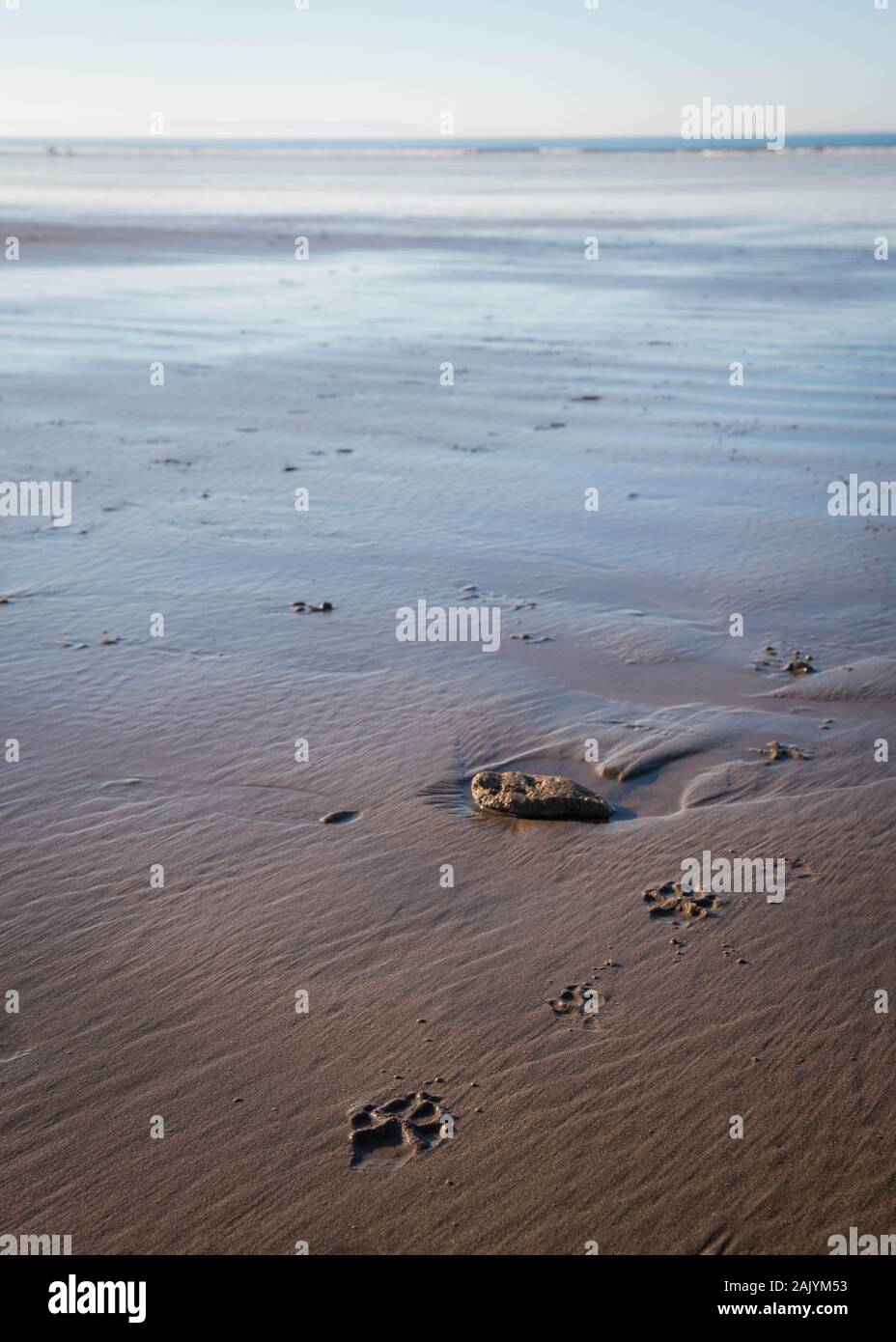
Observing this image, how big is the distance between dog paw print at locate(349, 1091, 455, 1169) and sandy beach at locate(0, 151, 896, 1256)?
0.02 metres

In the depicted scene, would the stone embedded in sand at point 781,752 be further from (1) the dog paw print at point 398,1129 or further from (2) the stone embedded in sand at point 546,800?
(1) the dog paw print at point 398,1129

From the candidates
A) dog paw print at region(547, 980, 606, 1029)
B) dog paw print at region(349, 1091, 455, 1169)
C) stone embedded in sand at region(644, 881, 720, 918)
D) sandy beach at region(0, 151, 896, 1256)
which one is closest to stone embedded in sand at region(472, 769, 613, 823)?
sandy beach at region(0, 151, 896, 1256)

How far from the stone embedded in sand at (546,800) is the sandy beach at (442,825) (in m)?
0.07

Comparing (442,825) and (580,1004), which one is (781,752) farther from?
(580,1004)

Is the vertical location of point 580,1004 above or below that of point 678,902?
below

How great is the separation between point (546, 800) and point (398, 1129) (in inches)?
76.5

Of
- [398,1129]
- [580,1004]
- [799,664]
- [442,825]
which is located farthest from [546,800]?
[799,664]

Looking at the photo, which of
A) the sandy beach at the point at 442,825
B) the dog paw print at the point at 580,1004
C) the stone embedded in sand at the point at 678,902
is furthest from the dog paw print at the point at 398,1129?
the stone embedded in sand at the point at 678,902

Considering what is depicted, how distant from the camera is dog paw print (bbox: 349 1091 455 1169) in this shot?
3.53 meters

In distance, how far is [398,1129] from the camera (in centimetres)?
362

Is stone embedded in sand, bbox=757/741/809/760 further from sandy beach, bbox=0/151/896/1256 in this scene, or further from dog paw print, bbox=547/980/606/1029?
dog paw print, bbox=547/980/606/1029

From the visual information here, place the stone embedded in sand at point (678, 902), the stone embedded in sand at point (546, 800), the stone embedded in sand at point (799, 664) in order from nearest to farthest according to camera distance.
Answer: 1. the stone embedded in sand at point (678, 902)
2. the stone embedded in sand at point (546, 800)
3. the stone embedded in sand at point (799, 664)

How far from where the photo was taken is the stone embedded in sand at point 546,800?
209 inches
